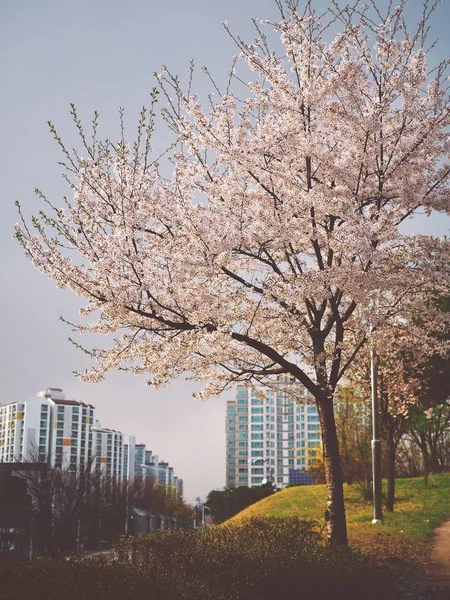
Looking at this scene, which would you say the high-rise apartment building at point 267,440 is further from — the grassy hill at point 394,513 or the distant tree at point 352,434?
the distant tree at point 352,434

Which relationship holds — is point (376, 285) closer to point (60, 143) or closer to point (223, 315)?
point (223, 315)

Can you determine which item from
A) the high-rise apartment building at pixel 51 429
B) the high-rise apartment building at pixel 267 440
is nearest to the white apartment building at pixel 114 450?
the high-rise apartment building at pixel 51 429

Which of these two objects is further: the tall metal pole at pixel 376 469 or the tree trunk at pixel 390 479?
the tree trunk at pixel 390 479

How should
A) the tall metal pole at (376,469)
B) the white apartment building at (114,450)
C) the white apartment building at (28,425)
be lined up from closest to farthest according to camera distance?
the tall metal pole at (376,469), the white apartment building at (28,425), the white apartment building at (114,450)

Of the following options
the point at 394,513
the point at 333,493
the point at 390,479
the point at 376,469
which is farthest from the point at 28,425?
the point at 333,493

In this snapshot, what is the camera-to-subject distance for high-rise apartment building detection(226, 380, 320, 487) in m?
155

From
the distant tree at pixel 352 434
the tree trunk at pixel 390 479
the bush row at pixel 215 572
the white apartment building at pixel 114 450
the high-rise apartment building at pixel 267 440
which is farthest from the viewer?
the white apartment building at pixel 114 450

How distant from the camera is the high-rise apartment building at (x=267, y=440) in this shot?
155 m

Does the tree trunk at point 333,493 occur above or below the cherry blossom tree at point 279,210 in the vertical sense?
below

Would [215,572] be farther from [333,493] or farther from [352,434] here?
[352,434]

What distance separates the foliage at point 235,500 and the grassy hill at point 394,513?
4683cm

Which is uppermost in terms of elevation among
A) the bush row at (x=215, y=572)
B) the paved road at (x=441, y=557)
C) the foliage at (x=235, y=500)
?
the bush row at (x=215, y=572)

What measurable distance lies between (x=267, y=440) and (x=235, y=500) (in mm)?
82057

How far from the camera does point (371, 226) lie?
10.1 meters
